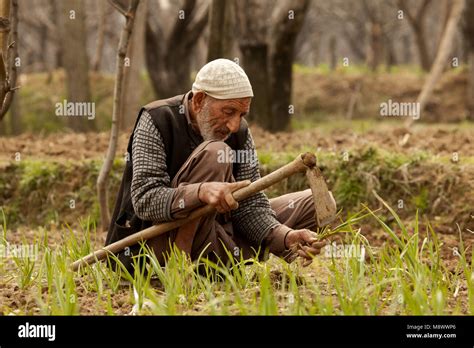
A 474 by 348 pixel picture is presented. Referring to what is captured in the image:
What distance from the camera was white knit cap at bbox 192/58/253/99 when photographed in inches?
185

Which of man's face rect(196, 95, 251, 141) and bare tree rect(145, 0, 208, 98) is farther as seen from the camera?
bare tree rect(145, 0, 208, 98)

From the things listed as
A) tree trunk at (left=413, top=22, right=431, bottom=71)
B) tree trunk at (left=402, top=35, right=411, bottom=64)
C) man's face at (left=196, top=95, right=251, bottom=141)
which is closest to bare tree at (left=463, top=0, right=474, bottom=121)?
tree trunk at (left=413, top=22, right=431, bottom=71)

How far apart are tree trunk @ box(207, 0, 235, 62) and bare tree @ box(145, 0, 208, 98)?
116 inches

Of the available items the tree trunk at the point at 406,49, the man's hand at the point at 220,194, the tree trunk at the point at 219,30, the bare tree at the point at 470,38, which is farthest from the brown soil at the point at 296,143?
the tree trunk at the point at 406,49

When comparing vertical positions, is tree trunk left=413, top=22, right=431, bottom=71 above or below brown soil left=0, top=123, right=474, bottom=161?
above

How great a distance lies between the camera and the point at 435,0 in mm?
29172

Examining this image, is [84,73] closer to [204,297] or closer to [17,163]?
[17,163]

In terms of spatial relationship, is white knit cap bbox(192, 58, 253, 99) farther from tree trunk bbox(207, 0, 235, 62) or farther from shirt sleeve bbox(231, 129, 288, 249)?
tree trunk bbox(207, 0, 235, 62)

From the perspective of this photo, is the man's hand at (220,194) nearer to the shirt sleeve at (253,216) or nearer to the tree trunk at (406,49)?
the shirt sleeve at (253,216)

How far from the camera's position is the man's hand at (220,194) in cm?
443

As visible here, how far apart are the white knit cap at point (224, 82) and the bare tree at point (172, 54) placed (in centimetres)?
749

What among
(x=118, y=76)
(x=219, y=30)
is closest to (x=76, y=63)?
(x=219, y=30)

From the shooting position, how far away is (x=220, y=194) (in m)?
4.43

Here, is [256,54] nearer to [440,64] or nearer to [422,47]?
[440,64]
